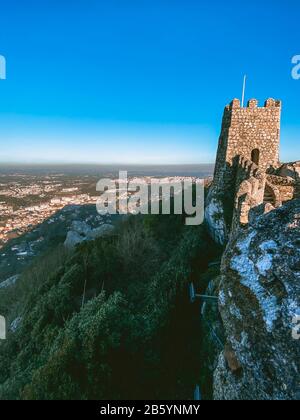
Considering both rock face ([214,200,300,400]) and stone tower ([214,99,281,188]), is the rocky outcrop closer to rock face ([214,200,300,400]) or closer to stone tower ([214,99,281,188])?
stone tower ([214,99,281,188])

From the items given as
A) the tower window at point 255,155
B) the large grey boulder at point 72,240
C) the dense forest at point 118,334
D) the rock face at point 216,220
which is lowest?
the large grey boulder at point 72,240

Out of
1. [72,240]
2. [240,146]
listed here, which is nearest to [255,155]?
[240,146]

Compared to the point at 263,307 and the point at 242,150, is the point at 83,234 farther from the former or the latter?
the point at 263,307

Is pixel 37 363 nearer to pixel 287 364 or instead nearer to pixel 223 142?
pixel 287 364

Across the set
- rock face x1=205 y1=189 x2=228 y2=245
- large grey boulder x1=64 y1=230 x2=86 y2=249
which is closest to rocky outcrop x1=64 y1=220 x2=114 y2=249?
large grey boulder x1=64 y1=230 x2=86 y2=249

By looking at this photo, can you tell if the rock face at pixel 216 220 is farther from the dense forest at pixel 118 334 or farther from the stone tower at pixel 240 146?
the dense forest at pixel 118 334

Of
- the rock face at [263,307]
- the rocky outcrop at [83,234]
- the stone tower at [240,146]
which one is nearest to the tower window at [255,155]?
the stone tower at [240,146]

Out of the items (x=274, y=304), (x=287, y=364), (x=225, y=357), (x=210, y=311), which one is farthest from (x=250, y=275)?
(x=210, y=311)

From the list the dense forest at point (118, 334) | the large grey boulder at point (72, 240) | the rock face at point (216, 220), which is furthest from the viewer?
the large grey boulder at point (72, 240)
